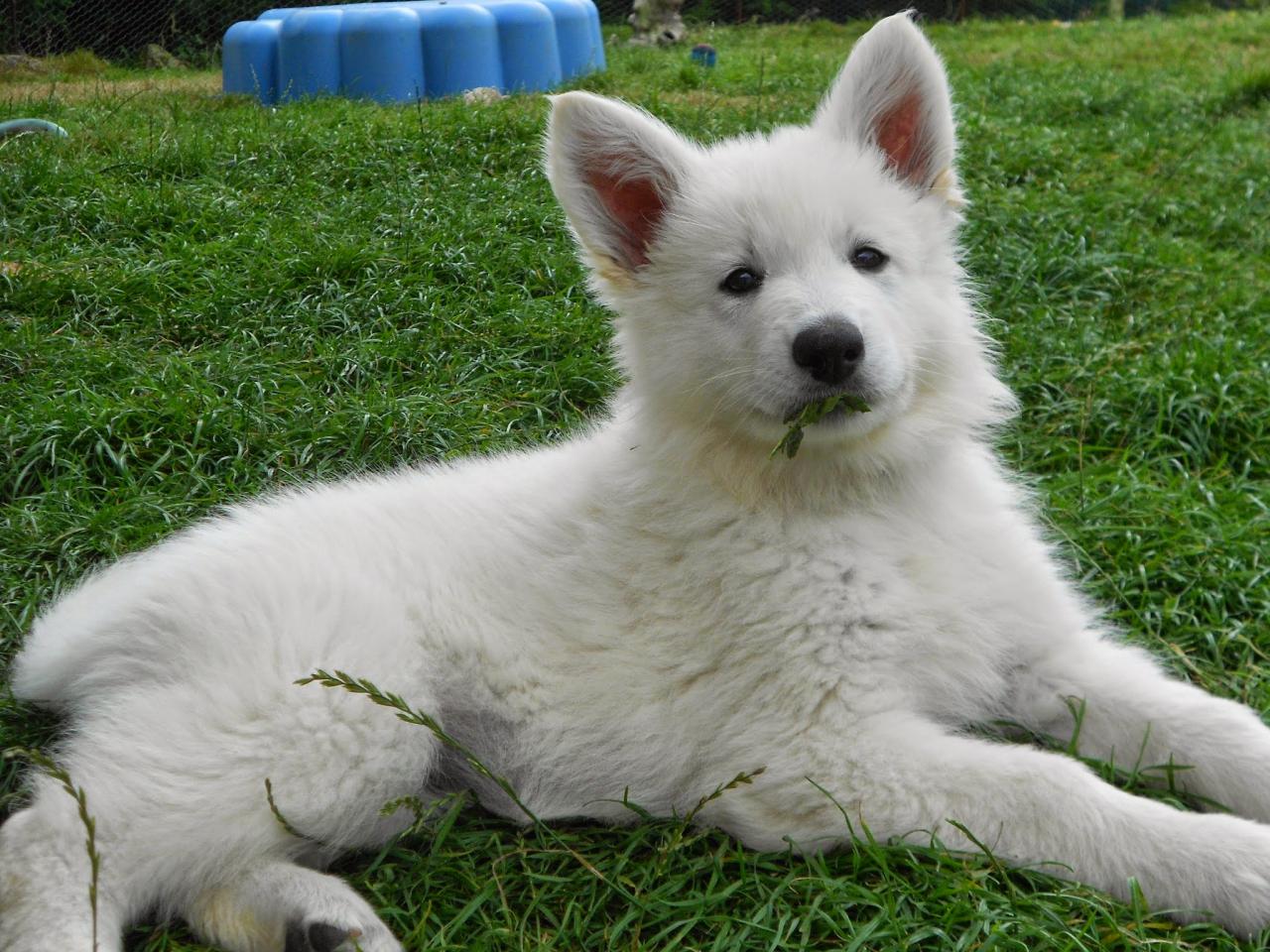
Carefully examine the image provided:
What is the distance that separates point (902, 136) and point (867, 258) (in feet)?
1.61

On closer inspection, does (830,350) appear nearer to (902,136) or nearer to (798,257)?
(798,257)

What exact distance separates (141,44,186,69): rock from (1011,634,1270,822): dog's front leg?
10442 mm

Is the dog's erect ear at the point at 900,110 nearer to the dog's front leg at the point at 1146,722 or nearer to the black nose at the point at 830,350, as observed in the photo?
the black nose at the point at 830,350

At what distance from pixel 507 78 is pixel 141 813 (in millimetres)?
8283

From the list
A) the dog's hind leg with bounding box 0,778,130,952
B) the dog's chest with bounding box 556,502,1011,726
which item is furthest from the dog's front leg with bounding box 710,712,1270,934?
the dog's hind leg with bounding box 0,778,130,952

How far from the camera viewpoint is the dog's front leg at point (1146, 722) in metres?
2.65

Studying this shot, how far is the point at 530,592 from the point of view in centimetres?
296

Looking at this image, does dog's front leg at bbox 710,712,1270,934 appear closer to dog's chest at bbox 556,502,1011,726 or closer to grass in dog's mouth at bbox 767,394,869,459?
dog's chest at bbox 556,502,1011,726

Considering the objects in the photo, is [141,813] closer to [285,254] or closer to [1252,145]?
[285,254]

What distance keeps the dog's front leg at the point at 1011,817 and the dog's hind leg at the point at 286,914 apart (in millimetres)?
776

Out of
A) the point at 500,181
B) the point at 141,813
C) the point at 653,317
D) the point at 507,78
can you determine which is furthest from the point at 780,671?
the point at 507,78

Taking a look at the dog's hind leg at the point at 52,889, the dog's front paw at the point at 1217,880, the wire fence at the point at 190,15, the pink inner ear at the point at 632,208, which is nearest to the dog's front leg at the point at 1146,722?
the dog's front paw at the point at 1217,880

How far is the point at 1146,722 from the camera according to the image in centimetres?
278

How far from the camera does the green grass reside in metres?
2.51
